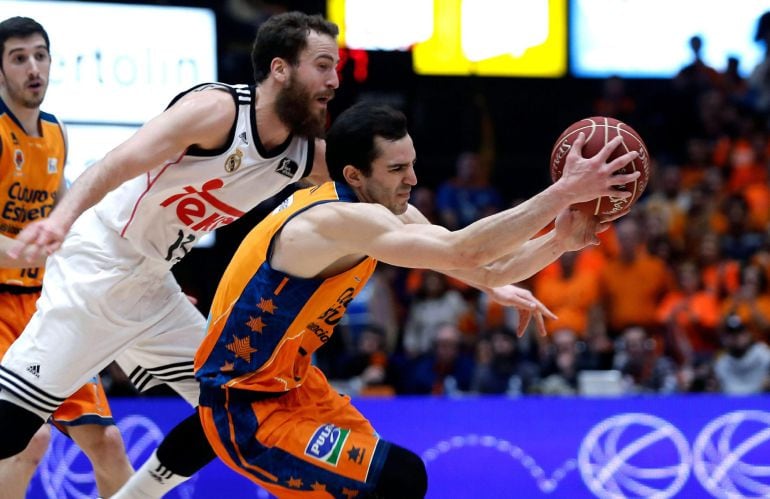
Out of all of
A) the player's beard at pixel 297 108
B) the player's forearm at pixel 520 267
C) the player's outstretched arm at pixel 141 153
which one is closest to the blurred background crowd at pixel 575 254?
the player's forearm at pixel 520 267

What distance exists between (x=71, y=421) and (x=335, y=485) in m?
1.79

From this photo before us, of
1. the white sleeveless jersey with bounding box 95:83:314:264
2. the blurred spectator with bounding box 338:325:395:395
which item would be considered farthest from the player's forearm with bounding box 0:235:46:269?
the blurred spectator with bounding box 338:325:395:395

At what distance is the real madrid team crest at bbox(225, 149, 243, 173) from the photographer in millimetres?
4652

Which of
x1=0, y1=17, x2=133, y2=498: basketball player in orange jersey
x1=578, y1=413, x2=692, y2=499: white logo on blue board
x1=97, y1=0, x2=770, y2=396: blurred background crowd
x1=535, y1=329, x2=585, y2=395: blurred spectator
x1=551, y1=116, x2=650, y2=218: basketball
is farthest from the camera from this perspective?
x1=97, y1=0, x2=770, y2=396: blurred background crowd

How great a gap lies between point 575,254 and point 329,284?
6.32 metres

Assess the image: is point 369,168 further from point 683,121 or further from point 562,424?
point 683,121

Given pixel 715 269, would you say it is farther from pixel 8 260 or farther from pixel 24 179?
pixel 8 260

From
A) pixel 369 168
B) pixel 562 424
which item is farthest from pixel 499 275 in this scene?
pixel 562 424

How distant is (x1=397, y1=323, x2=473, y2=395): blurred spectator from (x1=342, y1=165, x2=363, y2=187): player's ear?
4733mm

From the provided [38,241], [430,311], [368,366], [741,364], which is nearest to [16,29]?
[38,241]

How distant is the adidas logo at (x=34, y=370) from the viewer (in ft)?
15.2

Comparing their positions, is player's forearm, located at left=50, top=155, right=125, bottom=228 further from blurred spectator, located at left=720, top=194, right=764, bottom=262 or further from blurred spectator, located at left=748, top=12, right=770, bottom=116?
blurred spectator, located at left=748, top=12, right=770, bottom=116

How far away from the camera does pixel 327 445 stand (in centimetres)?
381

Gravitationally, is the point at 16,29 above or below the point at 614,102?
above
